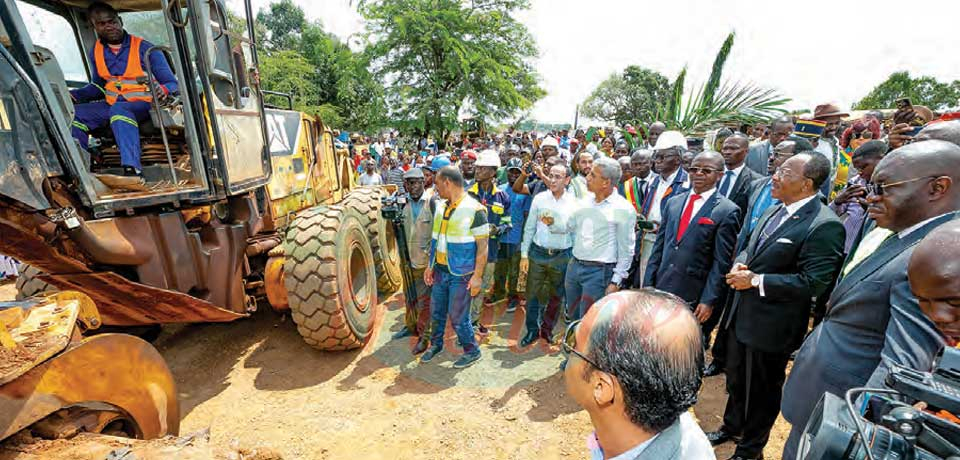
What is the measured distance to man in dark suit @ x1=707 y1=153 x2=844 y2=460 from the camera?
2.27m

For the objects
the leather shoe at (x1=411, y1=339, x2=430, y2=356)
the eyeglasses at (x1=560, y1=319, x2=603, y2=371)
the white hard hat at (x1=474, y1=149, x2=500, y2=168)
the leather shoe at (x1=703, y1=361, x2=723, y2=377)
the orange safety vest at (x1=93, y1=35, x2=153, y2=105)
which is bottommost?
the leather shoe at (x1=703, y1=361, x2=723, y2=377)

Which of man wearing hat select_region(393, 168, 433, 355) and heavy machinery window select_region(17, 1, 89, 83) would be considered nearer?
heavy machinery window select_region(17, 1, 89, 83)

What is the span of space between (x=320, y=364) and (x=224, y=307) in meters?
1.16

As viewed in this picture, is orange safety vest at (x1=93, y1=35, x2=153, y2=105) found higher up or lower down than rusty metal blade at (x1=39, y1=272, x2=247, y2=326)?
higher up

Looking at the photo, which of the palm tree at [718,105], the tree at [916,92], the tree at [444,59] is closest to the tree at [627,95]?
the tree at [916,92]

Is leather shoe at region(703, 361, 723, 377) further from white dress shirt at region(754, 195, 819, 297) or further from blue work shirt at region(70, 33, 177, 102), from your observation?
blue work shirt at region(70, 33, 177, 102)

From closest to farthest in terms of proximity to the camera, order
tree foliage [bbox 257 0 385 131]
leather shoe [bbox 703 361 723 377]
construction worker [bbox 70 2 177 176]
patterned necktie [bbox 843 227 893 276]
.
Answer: patterned necktie [bbox 843 227 893 276] < construction worker [bbox 70 2 177 176] < leather shoe [bbox 703 361 723 377] < tree foliage [bbox 257 0 385 131]

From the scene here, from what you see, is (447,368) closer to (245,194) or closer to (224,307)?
(224,307)

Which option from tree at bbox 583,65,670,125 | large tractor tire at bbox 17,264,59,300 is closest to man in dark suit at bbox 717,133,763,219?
large tractor tire at bbox 17,264,59,300

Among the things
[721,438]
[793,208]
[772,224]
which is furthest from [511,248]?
[793,208]

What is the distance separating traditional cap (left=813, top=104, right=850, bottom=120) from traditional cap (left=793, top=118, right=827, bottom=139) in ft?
0.25

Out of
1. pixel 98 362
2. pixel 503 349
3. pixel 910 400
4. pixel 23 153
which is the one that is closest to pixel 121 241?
pixel 23 153

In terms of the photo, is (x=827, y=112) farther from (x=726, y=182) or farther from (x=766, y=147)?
(x=726, y=182)

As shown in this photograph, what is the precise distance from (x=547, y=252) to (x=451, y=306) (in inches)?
41.8
